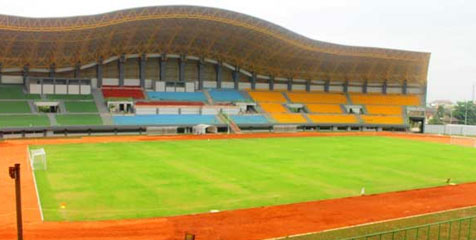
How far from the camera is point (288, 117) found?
3056 inches

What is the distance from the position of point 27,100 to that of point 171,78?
23758 mm

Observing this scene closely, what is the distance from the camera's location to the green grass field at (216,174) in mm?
23969

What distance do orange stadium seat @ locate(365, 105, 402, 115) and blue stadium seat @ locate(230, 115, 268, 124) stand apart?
26430mm

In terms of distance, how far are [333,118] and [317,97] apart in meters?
8.22

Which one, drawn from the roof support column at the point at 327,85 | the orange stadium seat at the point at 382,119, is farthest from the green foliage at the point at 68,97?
the orange stadium seat at the point at 382,119

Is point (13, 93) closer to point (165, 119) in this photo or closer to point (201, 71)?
point (165, 119)

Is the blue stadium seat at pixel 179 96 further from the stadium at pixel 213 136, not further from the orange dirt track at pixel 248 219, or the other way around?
the orange dirt track at pixel 248 219

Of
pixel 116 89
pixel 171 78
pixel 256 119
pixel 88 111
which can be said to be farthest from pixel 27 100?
pixel 256 119

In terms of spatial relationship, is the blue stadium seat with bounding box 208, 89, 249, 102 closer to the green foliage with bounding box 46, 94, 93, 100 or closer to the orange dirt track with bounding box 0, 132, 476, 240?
the green foliage with bounding box 46, 94, 93, 100

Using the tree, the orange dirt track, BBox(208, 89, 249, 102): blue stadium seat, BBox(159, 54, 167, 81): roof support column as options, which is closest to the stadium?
the orange dirt track

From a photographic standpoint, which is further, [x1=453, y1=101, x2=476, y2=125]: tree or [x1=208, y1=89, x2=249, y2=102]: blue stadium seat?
[x1=453, y1=101, x2=476, y2=125]: tree

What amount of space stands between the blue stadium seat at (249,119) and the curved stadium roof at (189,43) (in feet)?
33.8

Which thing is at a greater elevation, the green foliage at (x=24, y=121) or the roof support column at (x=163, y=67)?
the roof support column at (x=163, y=67)

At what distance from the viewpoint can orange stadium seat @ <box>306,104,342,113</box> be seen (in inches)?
3285
